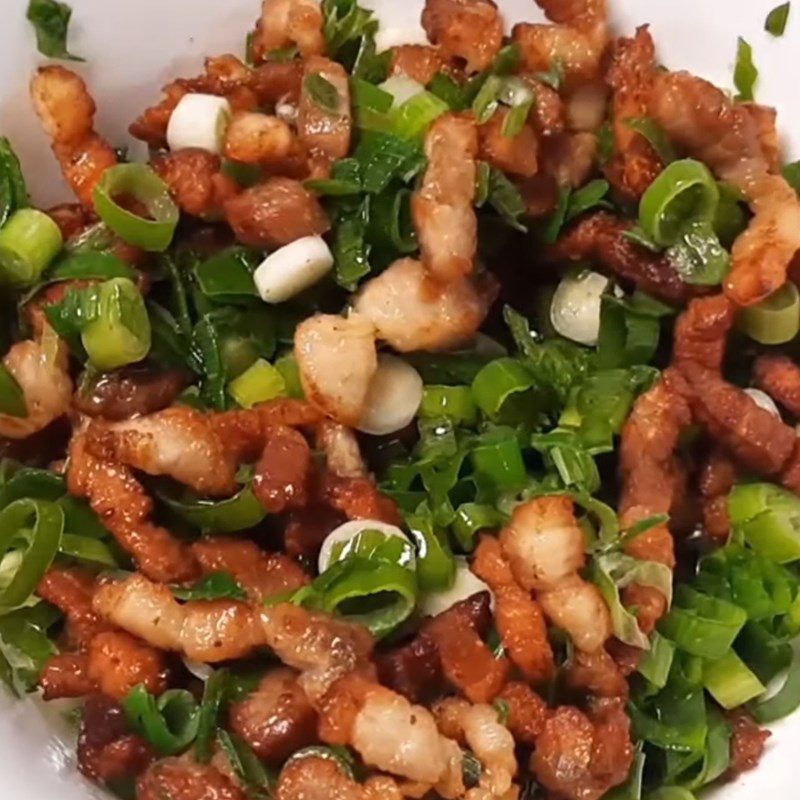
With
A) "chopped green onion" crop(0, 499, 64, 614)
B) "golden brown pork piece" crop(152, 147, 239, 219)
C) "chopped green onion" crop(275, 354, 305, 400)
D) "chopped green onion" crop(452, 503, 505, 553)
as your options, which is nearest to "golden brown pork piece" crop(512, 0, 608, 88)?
"golden brown pork piece" crop(152, 147, 239, 219)

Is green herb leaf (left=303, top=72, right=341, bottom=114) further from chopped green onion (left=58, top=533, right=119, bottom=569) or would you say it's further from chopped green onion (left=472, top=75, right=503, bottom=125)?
chopped green onion (left=58, top=533, right=119, bottom=569)

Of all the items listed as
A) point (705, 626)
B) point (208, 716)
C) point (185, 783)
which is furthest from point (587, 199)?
point (185, 783)

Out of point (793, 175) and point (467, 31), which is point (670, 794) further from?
point (467, 31)

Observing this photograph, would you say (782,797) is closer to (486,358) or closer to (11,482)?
(486,358)

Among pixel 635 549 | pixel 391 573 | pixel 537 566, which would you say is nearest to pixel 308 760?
pixel 391 573

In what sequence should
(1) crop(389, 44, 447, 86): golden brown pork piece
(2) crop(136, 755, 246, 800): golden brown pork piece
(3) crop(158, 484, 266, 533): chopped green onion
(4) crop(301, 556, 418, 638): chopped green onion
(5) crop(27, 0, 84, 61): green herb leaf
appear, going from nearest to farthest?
(2) crop(136, 755, 246, 800): golden brown pork piece → (4) crop(301, 556, 418, 638): chopped green onion → (3) crop(158, 484, 266, 533): chopped green onion → (5) crop(27, 0, 84, 61): green herb leaf → (1) crop(389, 44, 447, 86): golden brown pork piece

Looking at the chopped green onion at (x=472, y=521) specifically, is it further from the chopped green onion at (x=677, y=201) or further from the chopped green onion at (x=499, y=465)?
the chopped green onion at (x=677, y=201)
